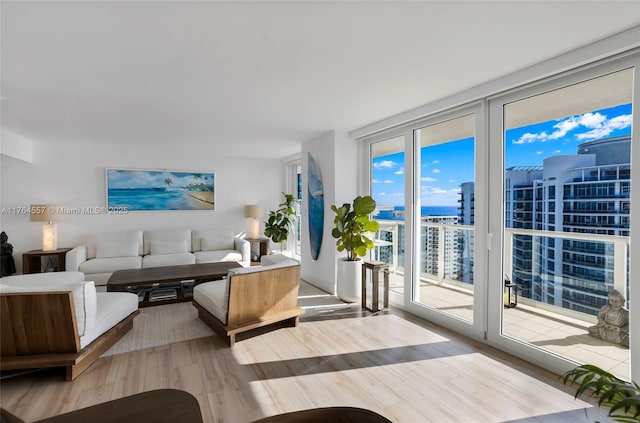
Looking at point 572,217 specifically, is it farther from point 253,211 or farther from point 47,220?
point 47,220

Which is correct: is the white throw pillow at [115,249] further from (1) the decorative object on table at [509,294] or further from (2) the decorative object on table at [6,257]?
(1) the decorative object on table at [509,294]

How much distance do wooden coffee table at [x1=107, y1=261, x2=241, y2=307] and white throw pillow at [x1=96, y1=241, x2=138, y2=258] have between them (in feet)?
3.70

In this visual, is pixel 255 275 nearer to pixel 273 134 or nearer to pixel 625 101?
pixel 273 134

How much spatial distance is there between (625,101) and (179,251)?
6.16 m

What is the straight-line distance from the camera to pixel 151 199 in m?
6.30

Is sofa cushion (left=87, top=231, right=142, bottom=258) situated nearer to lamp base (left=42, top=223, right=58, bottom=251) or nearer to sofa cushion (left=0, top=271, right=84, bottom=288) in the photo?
lamp base (left=42, top=223, right=58, bottom=251)

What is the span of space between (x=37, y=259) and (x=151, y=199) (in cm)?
195

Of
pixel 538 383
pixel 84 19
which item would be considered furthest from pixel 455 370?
pixel 84 19

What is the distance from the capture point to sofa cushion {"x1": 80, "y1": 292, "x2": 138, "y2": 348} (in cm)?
268

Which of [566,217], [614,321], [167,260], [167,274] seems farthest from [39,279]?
[614,321]

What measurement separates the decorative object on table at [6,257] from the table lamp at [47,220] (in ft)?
1.67

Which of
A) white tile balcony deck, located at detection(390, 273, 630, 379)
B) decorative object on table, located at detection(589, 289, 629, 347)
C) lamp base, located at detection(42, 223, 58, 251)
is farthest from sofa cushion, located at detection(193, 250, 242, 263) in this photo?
decorative object on table, located at detection(589, 289, 629, 347)

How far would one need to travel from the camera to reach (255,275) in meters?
3.18

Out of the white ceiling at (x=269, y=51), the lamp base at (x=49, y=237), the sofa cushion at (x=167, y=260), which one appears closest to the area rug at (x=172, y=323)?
the sofa cushion at (x=167, y=260)
